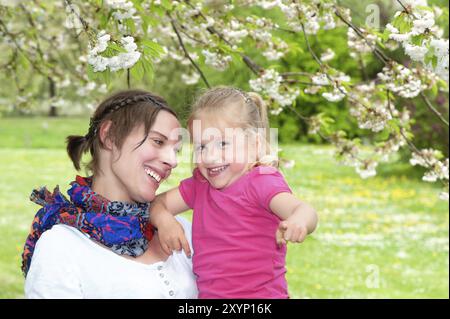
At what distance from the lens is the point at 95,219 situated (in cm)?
283

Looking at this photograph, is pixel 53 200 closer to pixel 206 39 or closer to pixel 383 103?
pixel 206 39

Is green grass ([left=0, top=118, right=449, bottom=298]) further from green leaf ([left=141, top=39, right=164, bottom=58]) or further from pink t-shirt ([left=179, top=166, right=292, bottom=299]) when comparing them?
pink t-shirt ([left=179, top=166, right=292, bottom=299])

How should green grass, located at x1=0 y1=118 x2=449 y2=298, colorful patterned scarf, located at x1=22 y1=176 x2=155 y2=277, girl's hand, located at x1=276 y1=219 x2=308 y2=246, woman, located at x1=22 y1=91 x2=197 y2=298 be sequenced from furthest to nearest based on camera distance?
green grass, located at x1=0 y1=118 x2=449 y2=298
colorful patterned scarf, located at x1=22 y1=176 x2=155 y2=277
woman, located at x1=22 y1=91 x2=197 y2=298
girl's hand, located at x1=276 y1=219 x2=308 y2=246

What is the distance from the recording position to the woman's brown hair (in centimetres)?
297

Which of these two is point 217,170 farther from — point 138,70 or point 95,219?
point 138,70

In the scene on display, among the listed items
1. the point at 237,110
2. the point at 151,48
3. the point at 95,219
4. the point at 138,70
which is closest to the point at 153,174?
the point at 95,219

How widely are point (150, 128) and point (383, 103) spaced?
3036 mm

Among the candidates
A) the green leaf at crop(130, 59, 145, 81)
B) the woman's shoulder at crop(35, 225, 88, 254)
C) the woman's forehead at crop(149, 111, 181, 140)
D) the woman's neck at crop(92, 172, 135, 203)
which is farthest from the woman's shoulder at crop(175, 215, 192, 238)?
the green leaf at crop(130, 59, 145, 81)

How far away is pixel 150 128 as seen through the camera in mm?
2955

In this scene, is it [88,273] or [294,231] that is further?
[88,273]

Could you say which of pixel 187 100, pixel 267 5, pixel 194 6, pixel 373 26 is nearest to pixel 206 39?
pixel 194 6

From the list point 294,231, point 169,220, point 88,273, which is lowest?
point 88,273

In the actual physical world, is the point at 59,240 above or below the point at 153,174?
below

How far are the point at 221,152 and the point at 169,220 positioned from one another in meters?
0.40
